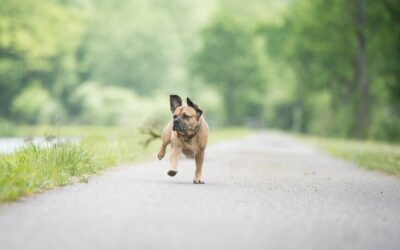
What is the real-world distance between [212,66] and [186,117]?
70273mm

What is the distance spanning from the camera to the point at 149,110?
211 ft

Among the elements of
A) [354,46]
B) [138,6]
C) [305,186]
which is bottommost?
[305,186]

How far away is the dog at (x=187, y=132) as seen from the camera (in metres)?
11.5

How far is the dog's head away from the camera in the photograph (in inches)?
451

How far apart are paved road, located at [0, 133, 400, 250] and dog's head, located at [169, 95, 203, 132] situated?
926 millimetres

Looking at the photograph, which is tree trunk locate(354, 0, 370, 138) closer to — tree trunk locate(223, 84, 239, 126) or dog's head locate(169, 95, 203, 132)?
dog's head locate(169, 95, 203, 132)

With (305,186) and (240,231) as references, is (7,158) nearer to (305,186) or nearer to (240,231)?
(305,186)

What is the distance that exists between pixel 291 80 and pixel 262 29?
7329mm

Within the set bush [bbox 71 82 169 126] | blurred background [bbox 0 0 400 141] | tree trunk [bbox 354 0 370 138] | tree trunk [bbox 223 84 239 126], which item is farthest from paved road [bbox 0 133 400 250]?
tree trunk [bbox 223 84 239 126]

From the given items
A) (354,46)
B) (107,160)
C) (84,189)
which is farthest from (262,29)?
(84,189)

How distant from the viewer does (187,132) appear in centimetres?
1163

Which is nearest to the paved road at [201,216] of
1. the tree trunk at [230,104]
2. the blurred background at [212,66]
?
the blurred background at [212,66]

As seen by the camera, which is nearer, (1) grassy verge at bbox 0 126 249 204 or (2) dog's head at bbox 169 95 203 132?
(1) grassy verge at bbox 0 126 249 204

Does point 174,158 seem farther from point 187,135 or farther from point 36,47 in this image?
point 36,47
